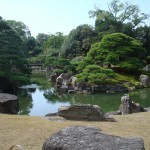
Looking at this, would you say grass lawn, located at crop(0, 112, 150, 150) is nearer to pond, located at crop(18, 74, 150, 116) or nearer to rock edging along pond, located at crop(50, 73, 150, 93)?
pond, located at crop(18, 74, 150, 116)

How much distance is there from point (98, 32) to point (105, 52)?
30.9 ft

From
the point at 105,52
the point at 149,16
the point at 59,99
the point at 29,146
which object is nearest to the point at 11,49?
the point at 59,99

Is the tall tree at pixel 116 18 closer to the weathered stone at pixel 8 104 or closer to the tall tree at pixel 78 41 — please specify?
the tall tree at pixel 78 41

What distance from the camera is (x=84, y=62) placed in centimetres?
2753

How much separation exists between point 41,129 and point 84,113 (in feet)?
5.89

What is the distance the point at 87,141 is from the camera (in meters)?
3.99

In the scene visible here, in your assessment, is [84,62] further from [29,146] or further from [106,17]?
[29,146]

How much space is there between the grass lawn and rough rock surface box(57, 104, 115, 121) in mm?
301

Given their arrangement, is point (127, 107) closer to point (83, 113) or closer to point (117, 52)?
point (83, 113)

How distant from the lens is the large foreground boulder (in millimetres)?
3832

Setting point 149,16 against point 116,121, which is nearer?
point 116,121

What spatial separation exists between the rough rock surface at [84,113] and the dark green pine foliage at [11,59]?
11.6 m

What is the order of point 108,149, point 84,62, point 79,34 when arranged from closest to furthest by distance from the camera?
point 108,149, point 84,62, point 79,34

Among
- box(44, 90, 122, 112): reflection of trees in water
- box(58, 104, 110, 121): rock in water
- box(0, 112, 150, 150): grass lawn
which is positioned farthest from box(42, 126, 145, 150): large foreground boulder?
box(44, 90, 122, 112): reflection of trees in water
